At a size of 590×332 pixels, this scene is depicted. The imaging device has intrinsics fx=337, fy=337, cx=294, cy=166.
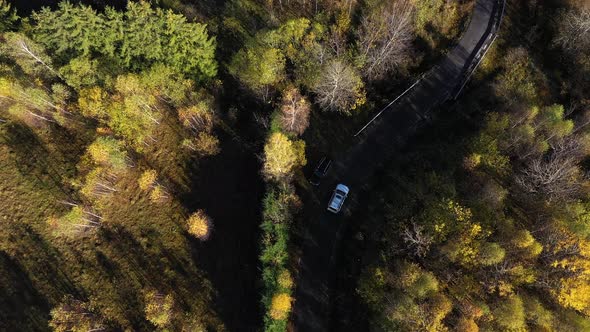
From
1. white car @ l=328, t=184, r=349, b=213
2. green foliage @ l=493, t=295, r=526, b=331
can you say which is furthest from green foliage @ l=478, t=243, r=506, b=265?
white car @ l=328, t=184, r=349, b=213

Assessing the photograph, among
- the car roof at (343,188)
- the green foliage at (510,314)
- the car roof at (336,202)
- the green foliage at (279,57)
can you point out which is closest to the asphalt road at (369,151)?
the car roof at (336,202)

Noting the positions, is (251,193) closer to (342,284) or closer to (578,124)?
(342,284)

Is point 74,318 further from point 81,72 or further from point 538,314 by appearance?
point 538,314

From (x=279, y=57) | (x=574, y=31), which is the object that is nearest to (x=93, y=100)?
(x=279, y=57)

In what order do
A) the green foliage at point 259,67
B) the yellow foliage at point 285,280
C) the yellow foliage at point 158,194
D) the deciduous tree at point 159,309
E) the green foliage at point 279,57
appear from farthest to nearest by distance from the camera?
1. the green foliage at point 279,57
2. the green foliage at point 259,67
3. the yellow foliage at point 158,194
4. the deciduous tree at point 159,309
5. the yellow foliage at point 285,280

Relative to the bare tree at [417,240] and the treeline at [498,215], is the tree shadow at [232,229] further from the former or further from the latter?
the bare tree at [417,240]

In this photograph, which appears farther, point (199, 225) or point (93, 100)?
point (93, 100)
